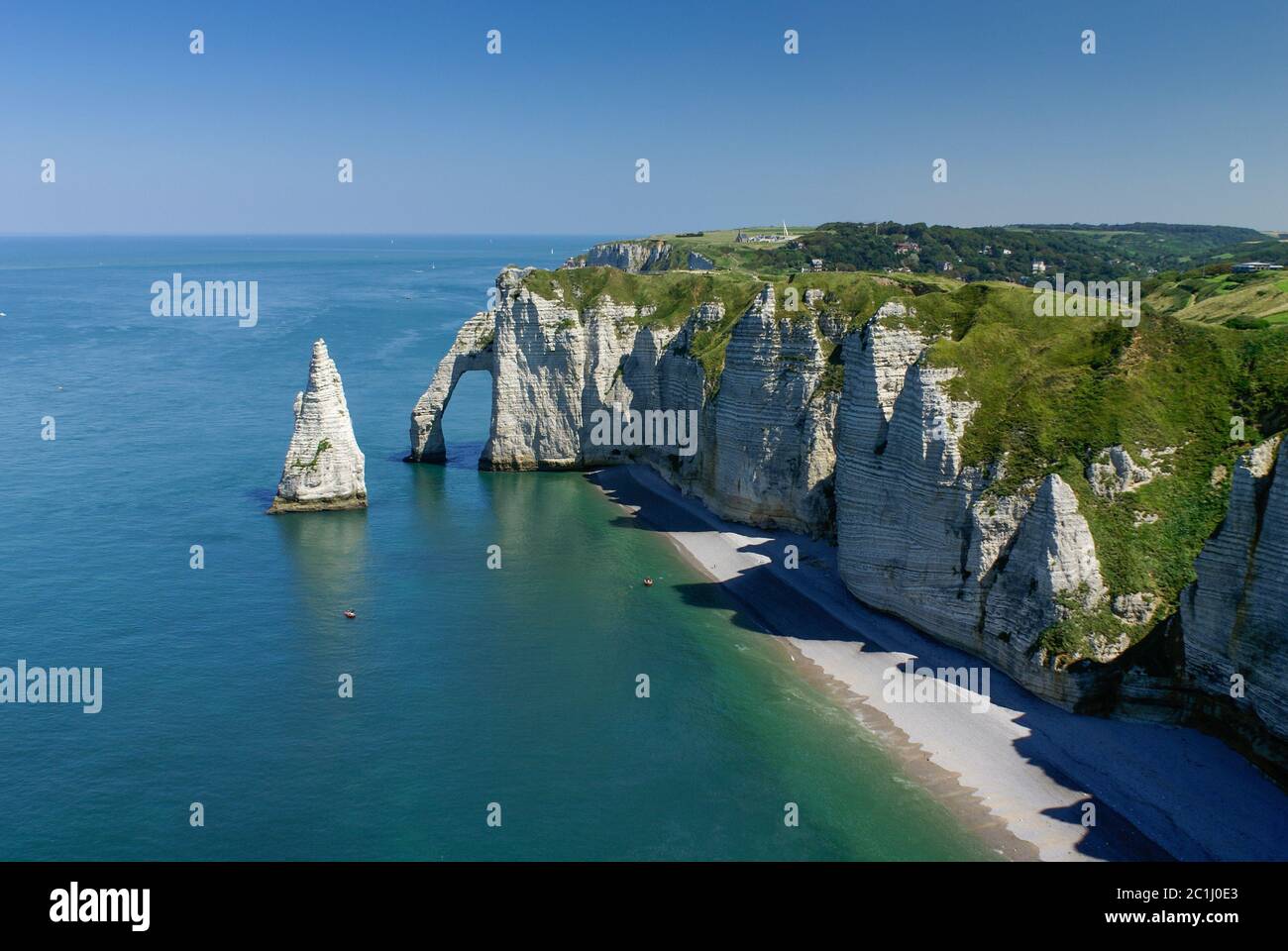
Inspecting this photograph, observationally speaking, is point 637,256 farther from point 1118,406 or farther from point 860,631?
point 1118,406

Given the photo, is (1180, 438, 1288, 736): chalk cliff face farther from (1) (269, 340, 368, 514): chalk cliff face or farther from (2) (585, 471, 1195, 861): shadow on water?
(1) (269, 340, 368, 514): chalk cliff face

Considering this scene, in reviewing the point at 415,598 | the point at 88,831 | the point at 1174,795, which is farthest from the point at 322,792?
the point at 1174,795

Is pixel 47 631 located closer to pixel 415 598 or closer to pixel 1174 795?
pixel 415 598

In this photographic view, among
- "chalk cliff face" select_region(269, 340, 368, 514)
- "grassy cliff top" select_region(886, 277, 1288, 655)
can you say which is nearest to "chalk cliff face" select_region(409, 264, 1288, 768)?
"grassy cliff top" select_region(886, 277, 1288, 655)

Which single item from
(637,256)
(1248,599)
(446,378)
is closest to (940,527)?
(1248,599)

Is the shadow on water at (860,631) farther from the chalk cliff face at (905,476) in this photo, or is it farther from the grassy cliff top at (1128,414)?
the grassy cliff top at (1128,414)

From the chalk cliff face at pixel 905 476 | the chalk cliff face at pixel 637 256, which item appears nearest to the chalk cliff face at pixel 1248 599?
the chalk cliff face at pixel 905 476
